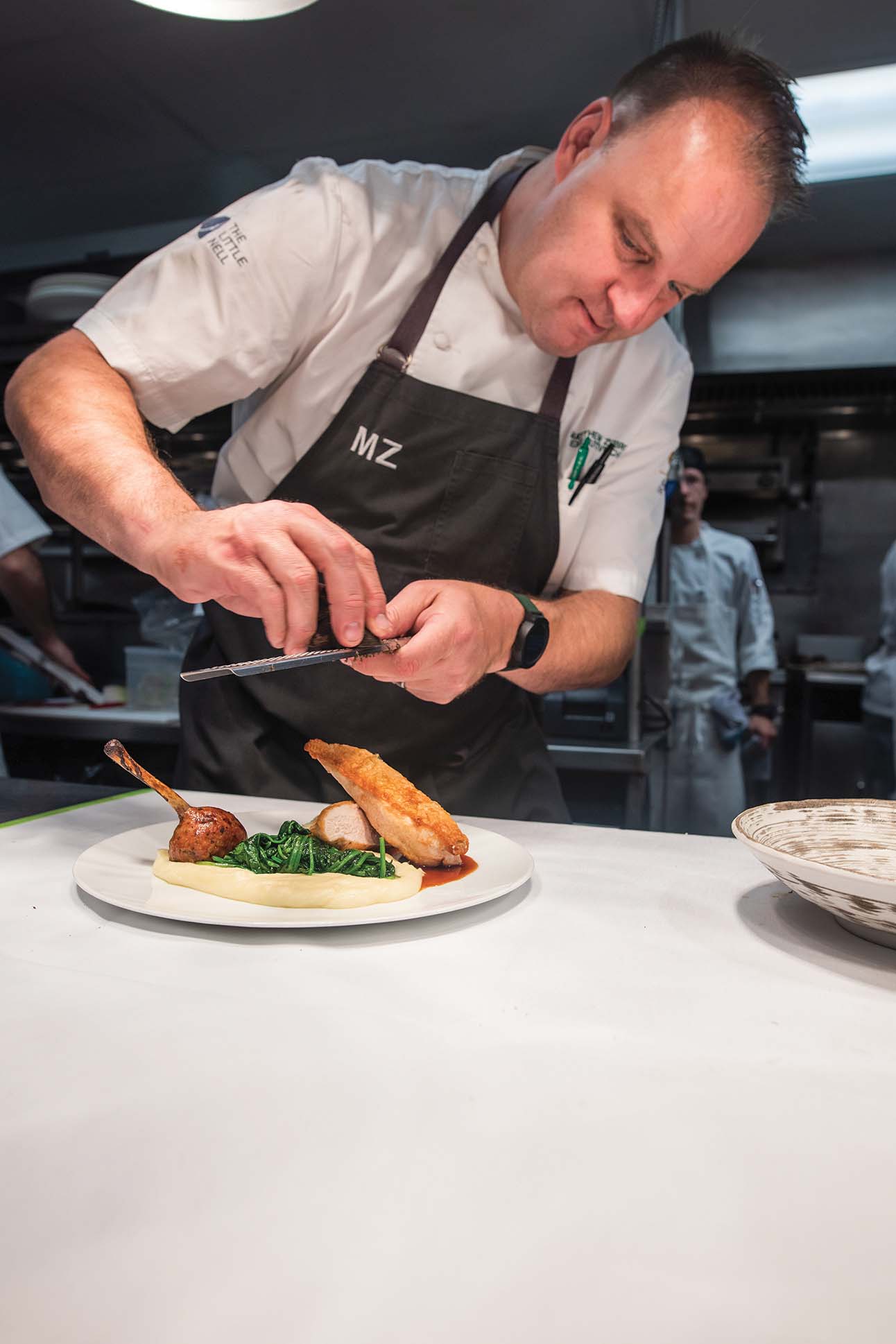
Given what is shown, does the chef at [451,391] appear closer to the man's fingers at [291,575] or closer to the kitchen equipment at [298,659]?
the kitchen equipment at [298,659]

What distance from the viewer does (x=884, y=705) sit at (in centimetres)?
509

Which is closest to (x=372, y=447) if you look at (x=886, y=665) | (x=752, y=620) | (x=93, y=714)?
(x=93, y=714)

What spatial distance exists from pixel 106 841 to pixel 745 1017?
0.71 m

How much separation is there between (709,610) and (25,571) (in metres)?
3.21

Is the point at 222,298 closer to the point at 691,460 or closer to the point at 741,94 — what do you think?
the point at 741,94

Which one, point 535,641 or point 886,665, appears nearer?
point 535,641

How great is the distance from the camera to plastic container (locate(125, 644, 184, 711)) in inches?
150

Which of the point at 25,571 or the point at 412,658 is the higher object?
the point at 25,571

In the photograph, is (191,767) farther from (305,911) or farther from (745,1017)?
(745,1017)

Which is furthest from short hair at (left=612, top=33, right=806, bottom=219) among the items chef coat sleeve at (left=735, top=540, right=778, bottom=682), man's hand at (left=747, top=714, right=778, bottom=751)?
man's hand at (left=747, top=714, right=778, bottom=751)

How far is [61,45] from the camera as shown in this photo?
3652 millimetres

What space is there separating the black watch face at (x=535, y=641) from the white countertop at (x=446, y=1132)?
0.54m

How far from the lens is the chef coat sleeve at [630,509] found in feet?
5.79

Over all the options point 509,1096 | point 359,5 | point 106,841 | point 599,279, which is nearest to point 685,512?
point 359,5
